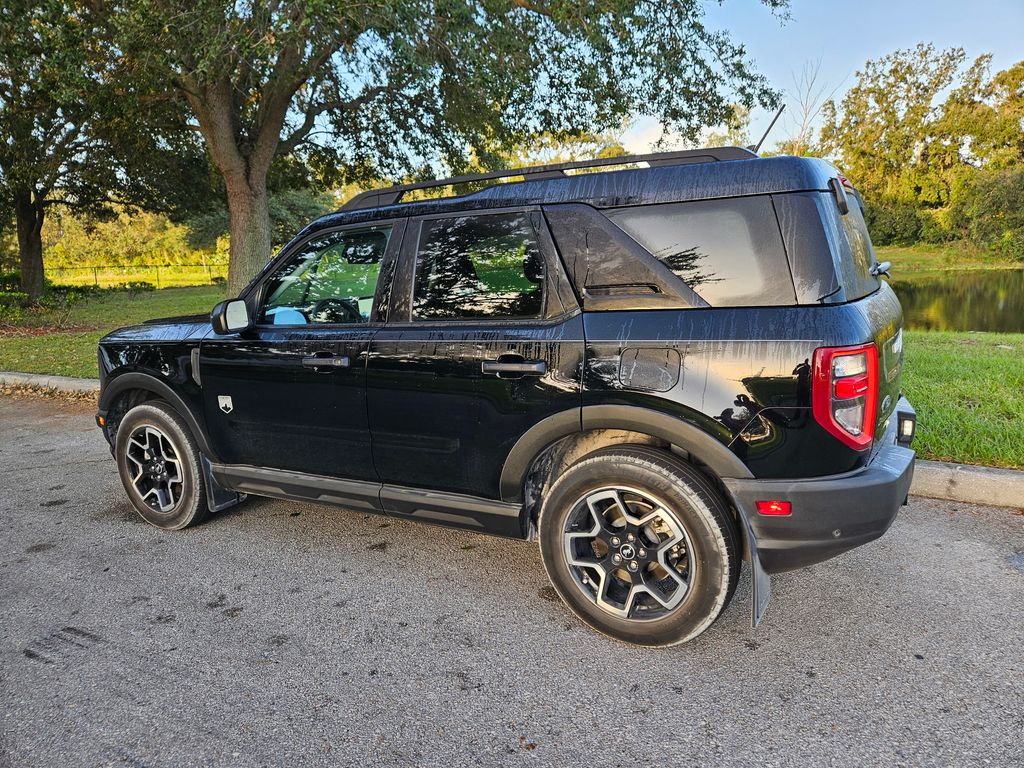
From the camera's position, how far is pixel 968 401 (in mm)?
5832

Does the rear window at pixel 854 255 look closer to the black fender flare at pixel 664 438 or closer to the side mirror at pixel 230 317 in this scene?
the black fender flare at pixel 664 438

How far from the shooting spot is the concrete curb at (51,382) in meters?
7.93

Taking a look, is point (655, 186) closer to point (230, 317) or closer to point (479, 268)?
point (479, 268)

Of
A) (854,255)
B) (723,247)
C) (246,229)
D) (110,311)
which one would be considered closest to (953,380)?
(854,255)

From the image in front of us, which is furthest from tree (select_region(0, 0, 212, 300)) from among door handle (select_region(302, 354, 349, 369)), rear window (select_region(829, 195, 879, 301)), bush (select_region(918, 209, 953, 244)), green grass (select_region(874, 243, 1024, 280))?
bush (select_region(918, 209, 953, 244))

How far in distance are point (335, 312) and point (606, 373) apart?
161 centimetres

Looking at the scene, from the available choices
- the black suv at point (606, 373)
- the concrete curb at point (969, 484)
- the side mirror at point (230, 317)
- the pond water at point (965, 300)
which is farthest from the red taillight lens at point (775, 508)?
the pond water at point (965, 300)

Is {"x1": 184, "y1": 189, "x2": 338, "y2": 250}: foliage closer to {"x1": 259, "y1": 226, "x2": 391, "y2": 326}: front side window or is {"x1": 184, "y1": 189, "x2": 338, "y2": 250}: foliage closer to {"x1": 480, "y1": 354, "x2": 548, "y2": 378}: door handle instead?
{"x1": 259, "y1": 226, "x2": 391, "y2": 326}: front side window

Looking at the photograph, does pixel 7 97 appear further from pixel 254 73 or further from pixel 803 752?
pixel 803 752

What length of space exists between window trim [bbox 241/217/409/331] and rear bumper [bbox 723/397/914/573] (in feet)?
6.05

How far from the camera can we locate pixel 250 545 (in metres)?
3.80

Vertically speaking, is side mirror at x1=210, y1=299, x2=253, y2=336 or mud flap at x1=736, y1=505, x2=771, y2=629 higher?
side mirror at x1=210, y1=299, x2=253, y2=336

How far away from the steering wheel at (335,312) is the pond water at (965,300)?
767 inches

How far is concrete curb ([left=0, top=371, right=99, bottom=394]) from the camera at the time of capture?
26.0 ft
